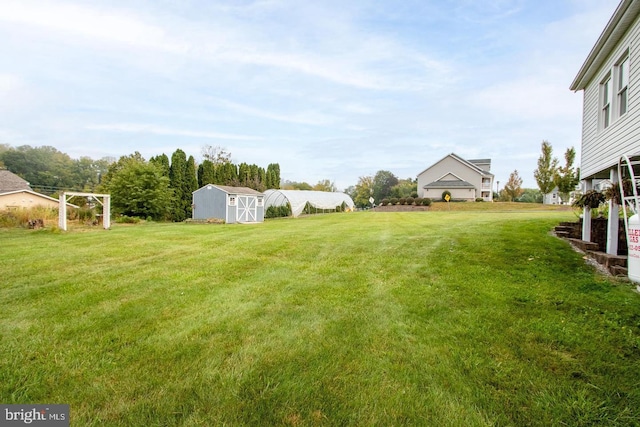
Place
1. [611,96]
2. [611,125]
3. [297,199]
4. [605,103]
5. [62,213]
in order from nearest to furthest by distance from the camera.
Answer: [611,125]
[611,96]
[605,103]
[62,213]
[297,199]

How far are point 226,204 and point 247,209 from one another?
1.67 m

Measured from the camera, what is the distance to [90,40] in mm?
10586

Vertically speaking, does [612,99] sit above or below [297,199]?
above

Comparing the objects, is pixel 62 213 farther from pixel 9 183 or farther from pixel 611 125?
pixel 611 125

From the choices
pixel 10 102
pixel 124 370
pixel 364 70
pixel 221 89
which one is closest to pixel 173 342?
pixel 124 370

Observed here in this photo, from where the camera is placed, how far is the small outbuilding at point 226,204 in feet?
63.2

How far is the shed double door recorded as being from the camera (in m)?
19.9

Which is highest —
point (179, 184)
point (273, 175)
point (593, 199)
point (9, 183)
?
point (273, 175)

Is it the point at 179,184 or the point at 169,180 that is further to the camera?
the point at 179,184

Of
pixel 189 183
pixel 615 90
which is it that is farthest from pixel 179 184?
pixel 615 90

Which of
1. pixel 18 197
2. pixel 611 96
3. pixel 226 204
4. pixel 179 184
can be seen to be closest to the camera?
pixel 611 96

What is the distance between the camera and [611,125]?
6.32m

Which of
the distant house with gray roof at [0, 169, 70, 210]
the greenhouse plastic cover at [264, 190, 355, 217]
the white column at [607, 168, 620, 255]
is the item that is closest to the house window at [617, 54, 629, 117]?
the white column at [607, 168, 620, 255]

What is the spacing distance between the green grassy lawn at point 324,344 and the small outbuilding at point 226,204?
13913 millimetres
